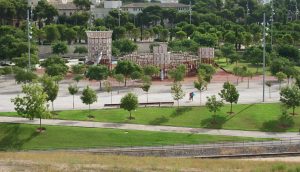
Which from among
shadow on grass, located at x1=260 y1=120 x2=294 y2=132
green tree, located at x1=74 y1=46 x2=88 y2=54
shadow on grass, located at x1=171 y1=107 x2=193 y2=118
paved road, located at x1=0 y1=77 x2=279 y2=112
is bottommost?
shadow on grass, located at x1=260 y1=120 x2=294 y2=132

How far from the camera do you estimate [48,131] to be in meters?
48.2

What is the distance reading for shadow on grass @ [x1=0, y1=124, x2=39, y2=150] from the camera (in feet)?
151

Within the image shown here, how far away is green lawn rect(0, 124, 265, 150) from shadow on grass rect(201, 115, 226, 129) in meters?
3.46

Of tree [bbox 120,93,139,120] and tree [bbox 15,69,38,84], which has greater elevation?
tree [bbox 15,69,38,84]

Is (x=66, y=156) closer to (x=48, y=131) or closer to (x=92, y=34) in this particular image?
(x=48, y=131)

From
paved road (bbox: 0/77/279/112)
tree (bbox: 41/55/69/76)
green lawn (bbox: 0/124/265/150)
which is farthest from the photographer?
tree (bbox: 41/55/69/76)

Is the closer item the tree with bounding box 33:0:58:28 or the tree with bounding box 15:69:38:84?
the tree with bounding box 15:69:38:84

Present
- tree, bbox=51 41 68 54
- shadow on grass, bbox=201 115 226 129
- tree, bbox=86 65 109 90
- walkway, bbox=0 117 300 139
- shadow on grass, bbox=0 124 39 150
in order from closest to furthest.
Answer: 1. shadow on grass, bbox=0 124 39 150
2. walkway, bbox=0 117 300 139
3. shadow on grass, bbox=201 115 226 129
4. tree, bbox=86 65 109 90
5. tree, bbox=51 41 68 54

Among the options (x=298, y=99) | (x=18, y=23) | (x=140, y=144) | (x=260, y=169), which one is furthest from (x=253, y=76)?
(x=18, y=23)

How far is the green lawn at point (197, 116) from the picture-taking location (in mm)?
50906

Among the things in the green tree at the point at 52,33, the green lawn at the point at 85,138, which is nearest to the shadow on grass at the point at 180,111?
the green lawn at the point at 85,138

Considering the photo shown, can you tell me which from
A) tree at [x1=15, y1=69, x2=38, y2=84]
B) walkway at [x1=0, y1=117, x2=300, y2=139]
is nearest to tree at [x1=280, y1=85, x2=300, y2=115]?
walkway at [x1=0, y1=117, x2=300, y2=139]

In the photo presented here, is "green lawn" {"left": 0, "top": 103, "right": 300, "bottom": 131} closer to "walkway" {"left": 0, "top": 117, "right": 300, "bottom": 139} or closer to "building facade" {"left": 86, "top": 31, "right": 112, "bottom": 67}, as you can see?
"walkway" {"left": 0, "top": 117, "right": 300, "bottom": 139}

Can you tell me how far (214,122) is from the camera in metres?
51.5
